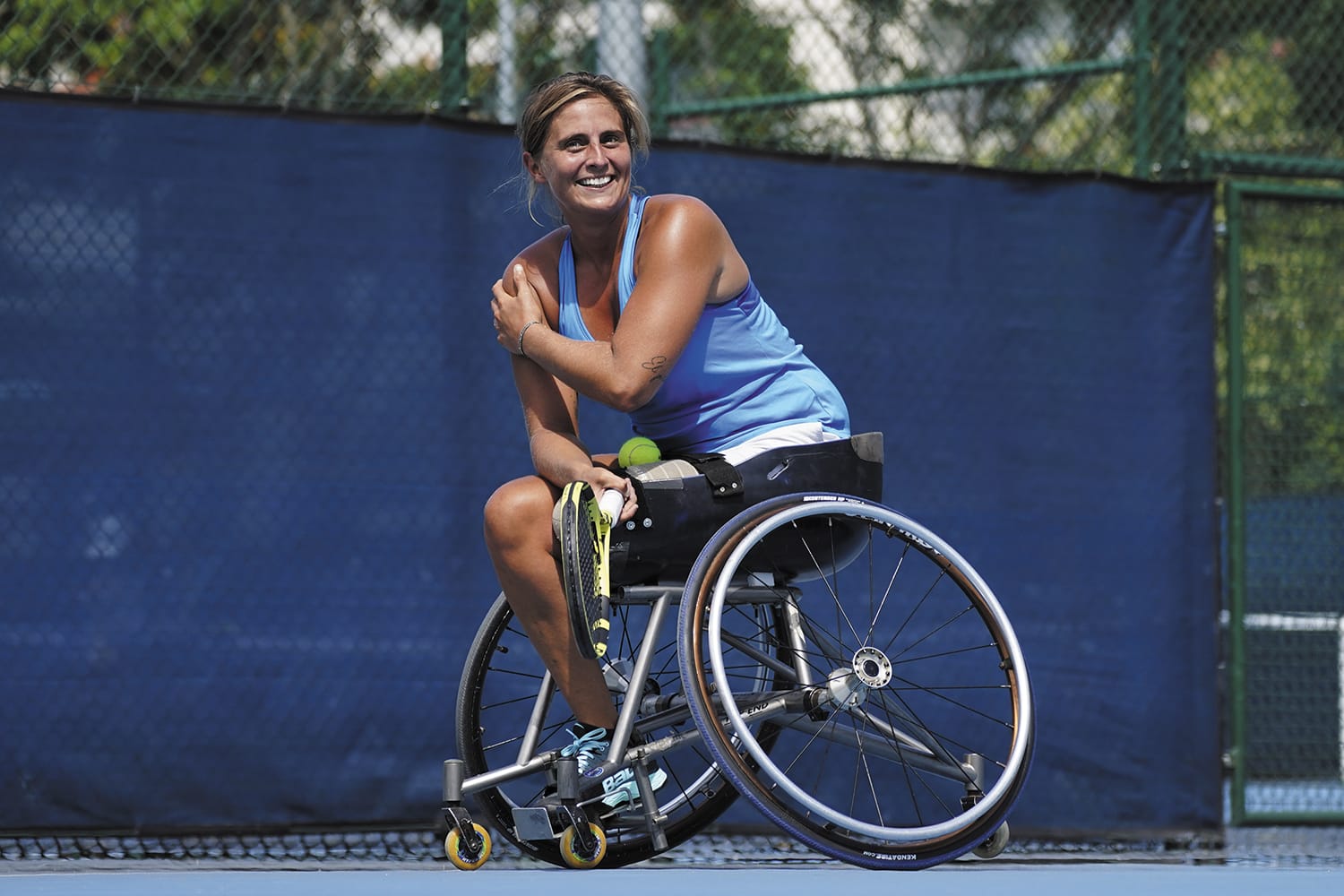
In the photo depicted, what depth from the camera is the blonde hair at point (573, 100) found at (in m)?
2.70

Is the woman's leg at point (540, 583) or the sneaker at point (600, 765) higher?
the woman's leg at point (540, 583)

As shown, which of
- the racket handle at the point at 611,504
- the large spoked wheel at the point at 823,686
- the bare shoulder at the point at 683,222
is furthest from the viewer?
the bare shoulder at the point at 683,222

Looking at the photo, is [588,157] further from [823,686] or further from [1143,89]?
[1143,89]

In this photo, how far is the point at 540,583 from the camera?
258 cm

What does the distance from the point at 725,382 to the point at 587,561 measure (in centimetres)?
44

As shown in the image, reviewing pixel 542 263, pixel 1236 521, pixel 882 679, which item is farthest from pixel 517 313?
pixel 1236 521

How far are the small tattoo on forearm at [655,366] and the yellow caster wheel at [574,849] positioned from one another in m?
0.76

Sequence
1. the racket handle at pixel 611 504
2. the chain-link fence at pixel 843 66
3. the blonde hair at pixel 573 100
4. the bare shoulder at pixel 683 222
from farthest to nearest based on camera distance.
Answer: the chain-link fence at pixel 843 66 → the blonde hair at pixel 573 100 → the bare shoulder at pixel 683 222 → the racket handle at pixel 611 504

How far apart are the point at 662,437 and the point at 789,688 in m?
0.46

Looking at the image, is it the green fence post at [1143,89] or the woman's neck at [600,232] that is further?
the green fence post at [1143,89]

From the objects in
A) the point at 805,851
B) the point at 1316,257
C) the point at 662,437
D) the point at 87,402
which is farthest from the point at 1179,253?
the point at 87,402

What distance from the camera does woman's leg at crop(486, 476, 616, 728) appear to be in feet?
8.46

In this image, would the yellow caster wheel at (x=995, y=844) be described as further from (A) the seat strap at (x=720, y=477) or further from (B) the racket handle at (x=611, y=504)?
(B) the racket handle at (x=611, y=504)

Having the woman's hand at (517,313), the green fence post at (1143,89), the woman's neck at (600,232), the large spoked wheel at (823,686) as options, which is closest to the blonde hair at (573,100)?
the woman's neck at (600,232)
